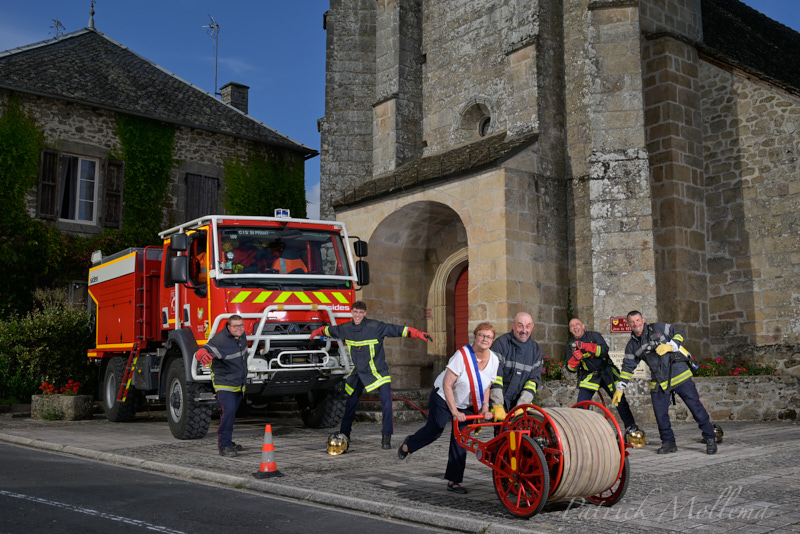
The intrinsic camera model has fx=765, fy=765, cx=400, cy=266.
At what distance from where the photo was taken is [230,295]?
368 inches

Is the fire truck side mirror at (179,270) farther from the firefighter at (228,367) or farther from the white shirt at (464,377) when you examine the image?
the white shirt at (464,377)

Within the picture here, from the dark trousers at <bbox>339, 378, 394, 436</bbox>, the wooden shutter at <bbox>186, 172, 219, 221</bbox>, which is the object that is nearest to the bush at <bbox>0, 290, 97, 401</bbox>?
the wooden shutter at <bbox>186, 172, 219, 221</bbox>

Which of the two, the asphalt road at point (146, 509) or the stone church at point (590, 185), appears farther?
the stone church at point (590, 185)

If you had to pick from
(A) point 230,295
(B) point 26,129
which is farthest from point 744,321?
(B) point 26,129

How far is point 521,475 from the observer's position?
Answer: 5.15 metres

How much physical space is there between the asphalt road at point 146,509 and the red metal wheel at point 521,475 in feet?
2.18

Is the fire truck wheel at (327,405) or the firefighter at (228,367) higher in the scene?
the firefighter at (228,367)

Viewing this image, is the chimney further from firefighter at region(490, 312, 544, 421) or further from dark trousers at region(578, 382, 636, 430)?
firefighter at region(490, 312, 544, 421)

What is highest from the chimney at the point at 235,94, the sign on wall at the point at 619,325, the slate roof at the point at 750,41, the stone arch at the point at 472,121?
the chimney at the point at 235,94

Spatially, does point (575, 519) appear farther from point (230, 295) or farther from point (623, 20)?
point (623, 20)

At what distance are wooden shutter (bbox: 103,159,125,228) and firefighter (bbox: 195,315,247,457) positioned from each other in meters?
10.9

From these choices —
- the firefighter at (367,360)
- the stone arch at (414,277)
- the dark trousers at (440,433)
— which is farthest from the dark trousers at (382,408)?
the stone arch at (414,277)

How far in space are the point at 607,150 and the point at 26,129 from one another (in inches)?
496

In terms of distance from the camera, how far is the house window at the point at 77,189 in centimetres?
1759
